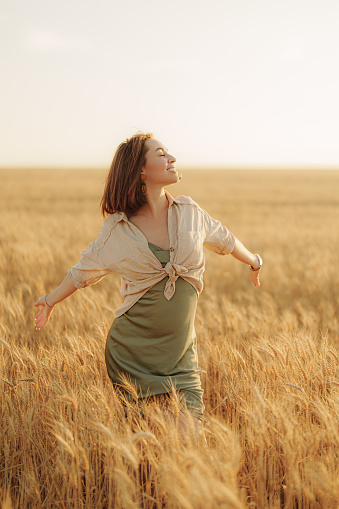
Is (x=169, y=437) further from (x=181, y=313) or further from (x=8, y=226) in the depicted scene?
(x=8, y=226)

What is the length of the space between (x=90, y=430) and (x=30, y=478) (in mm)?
269

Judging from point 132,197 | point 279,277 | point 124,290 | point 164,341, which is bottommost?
point 279,277

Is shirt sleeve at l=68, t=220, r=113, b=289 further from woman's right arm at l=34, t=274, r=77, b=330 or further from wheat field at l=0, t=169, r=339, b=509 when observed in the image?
wheat field at l=0, t=169, r=339, b=509

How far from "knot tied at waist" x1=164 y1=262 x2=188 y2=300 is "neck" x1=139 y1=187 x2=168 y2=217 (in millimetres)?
273

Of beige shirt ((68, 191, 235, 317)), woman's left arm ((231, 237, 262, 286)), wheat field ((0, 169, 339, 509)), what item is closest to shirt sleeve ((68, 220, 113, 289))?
beige shirt ((68, 191, 235, 317))

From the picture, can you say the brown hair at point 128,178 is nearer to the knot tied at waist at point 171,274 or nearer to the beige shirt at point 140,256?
the beige shirt at point 140,256

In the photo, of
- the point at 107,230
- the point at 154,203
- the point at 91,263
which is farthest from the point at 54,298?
the point at 154,203

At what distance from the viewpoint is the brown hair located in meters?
1.96

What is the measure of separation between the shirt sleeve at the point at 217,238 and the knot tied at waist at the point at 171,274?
280mm

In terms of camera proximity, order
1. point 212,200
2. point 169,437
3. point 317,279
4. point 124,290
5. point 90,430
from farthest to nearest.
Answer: point 212,200
point 317,279
point 124,290
point 90,430
point 169,437

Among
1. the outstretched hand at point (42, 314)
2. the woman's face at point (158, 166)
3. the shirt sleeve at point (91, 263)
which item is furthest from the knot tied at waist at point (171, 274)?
the outstretched hand at point (42, 314)

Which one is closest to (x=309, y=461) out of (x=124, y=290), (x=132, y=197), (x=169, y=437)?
(x=169, y=437)

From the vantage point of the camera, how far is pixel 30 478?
1416 mm

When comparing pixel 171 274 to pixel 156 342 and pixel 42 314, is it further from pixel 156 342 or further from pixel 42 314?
pixel 42 314
